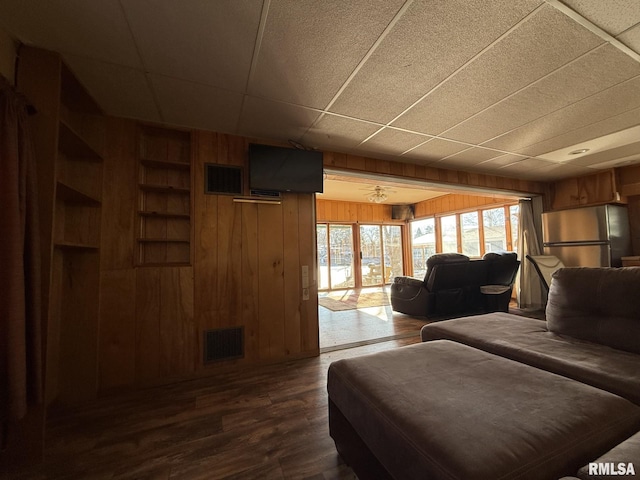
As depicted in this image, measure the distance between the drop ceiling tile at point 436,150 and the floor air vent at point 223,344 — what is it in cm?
288

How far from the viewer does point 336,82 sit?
5.95ft

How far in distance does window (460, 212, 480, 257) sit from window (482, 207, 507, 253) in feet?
0.66

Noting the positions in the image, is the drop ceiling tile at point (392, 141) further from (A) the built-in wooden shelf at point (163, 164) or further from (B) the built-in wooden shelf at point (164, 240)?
(B) the built-in wooden shelf at point (164, 240)

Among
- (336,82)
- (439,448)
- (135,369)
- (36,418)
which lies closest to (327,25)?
(336,82)

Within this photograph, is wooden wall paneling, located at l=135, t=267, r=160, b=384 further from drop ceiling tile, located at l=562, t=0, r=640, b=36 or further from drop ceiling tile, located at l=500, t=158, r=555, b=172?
drop ceiling tile, located at l=500, t=158, r=555, b=172

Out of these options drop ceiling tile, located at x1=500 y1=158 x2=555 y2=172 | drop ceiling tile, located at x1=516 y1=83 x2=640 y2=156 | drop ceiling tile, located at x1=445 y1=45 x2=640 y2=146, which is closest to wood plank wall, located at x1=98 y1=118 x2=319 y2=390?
drop ceiling tile, located at x1=445 y1=45 x2=640 y2=146

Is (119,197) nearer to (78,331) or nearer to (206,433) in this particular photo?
(78,331)

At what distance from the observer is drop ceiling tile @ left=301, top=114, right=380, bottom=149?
2.38 m

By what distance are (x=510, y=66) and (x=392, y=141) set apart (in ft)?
4.05

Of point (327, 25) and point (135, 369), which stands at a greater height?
point (327, 25)

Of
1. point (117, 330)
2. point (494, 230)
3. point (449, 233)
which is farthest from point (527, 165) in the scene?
point (117, 330)

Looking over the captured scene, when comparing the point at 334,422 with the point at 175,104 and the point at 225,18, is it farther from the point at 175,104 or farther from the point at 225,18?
the point at 175,104

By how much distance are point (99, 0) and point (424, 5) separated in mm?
1571

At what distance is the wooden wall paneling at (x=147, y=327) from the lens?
83.7 inches
